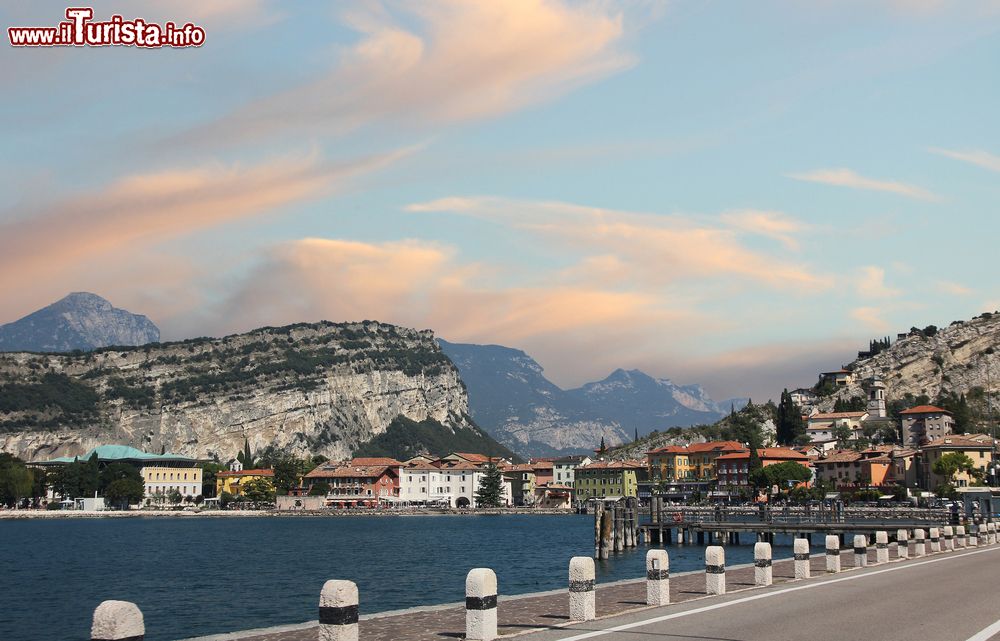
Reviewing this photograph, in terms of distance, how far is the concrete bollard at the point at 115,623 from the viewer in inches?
481

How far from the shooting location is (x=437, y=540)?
123375 millimetres

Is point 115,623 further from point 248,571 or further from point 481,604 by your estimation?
point 248,571

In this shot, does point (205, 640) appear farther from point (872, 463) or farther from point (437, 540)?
point (872, 463)

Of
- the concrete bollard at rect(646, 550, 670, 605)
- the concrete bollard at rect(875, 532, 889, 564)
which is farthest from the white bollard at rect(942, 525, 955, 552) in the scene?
the concrete bollard at rect(646, 550, 670, 605)

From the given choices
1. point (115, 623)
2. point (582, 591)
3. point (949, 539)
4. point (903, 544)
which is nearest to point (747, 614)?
point (582, 591)

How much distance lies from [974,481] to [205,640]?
175 meters

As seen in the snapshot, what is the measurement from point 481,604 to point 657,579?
6.91 metres

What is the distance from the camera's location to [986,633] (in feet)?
59.8

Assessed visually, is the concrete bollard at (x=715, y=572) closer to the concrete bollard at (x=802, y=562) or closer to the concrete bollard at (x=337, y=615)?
the concrete bollard at (x=802, y=562)

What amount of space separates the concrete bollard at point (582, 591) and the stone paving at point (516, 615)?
0.38 meters

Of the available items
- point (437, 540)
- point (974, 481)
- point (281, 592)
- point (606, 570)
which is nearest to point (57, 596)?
point (281, 592)

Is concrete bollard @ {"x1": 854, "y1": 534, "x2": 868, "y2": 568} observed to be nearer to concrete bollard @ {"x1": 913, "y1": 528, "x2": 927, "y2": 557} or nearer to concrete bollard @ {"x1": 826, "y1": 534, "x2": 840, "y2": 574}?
concrete bollard @ {"x1": 826, "y1": 534, "x2": 840, "y2": 574}

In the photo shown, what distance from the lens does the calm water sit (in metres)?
51.1

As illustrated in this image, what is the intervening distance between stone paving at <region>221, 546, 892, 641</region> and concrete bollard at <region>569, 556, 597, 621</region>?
38 cm
